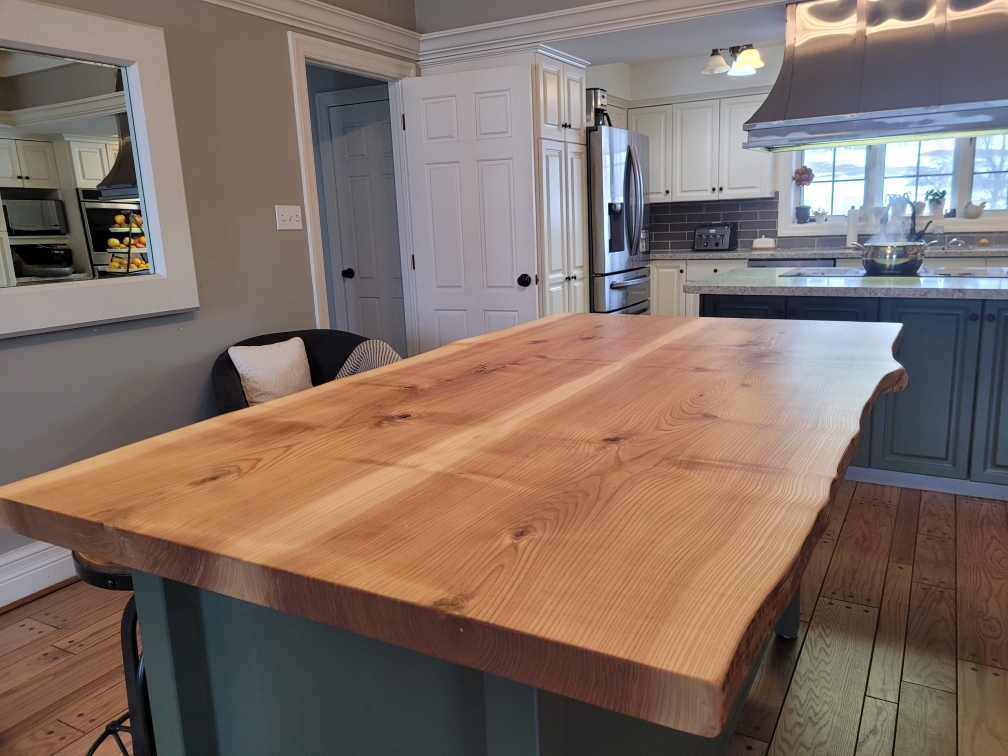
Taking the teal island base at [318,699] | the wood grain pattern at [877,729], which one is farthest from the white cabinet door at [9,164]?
the wood grain pattern at [877,729]

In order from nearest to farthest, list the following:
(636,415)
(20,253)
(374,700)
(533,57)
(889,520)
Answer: (374,700), (636,415), (20,253), (889,520), (533,57)

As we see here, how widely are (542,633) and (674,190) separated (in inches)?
252

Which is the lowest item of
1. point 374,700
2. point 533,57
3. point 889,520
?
point 889,520

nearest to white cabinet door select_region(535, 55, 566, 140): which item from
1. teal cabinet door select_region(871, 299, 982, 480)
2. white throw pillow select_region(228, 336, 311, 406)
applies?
white throw pillow select_region(228, 336, 311, 406)

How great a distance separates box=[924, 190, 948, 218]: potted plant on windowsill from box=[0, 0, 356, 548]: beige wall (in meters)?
4.79

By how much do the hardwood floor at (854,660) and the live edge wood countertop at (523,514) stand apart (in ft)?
2.94

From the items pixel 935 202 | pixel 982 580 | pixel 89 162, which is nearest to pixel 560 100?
pixel 89 162

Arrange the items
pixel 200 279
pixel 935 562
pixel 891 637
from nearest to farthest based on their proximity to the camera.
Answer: pixel 891 637 → pixel 935 562 → pixel 200 279

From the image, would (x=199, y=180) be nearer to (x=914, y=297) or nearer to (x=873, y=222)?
(x=914, y=297)

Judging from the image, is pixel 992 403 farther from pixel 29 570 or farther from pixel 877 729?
pixel 29 570

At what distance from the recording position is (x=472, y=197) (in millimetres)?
4082

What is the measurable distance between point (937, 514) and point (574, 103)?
296 cm

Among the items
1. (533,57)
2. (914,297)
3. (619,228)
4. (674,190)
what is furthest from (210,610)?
(674,190)

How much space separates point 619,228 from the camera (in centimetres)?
490
